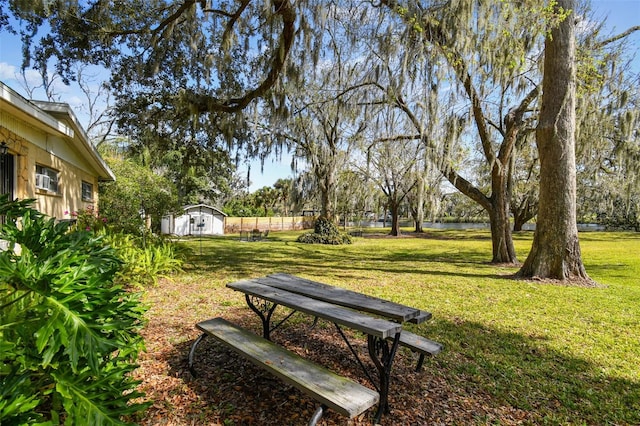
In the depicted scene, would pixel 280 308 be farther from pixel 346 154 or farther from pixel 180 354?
pixel 346 154

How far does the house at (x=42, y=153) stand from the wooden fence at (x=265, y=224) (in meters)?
19.2

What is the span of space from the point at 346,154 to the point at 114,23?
10748mm

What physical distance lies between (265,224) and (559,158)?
90.8 ft

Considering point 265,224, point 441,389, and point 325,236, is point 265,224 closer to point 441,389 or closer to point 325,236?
point 325,236

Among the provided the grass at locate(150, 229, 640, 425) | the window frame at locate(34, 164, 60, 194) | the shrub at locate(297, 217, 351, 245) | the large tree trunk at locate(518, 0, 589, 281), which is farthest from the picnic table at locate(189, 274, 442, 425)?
the shrub at locate(297, 217, 351, 245)

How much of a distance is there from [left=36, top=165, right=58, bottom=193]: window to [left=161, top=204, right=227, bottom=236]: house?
1585 cm

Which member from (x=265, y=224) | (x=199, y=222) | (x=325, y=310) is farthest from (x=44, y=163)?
(x=265, y=224)

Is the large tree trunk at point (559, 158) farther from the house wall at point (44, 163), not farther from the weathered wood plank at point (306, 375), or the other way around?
the house wall at point (44, 163)

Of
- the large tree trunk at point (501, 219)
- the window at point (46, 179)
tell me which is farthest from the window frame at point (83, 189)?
the large tree trunk at point (501, 219)

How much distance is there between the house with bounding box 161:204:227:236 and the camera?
2468 cm

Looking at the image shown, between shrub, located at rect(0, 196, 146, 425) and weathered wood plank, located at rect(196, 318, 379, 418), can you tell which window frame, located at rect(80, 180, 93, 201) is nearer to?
weathered wood plank, located at rect(196, 318, 379, 418)

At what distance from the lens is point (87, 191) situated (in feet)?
38.4

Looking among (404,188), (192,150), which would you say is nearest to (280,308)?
(192,150)

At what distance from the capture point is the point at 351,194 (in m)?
25.3
